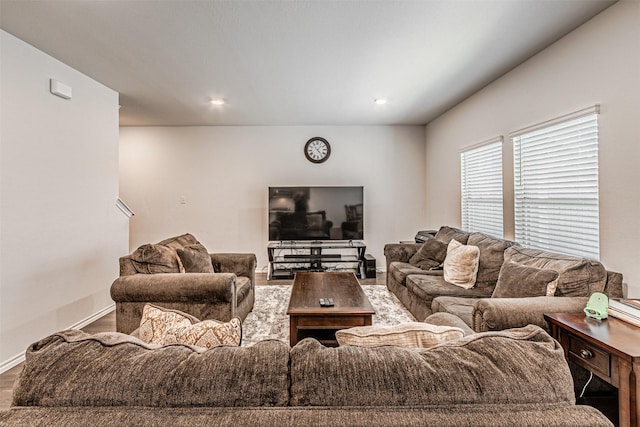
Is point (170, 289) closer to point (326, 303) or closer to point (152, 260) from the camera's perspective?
point (152, 260)

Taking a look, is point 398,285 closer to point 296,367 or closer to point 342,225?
point 342,225

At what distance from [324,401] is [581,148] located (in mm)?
2824

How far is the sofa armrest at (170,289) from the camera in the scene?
8.60 ft

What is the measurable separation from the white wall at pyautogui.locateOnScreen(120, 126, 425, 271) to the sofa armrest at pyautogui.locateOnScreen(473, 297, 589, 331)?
12.8ft

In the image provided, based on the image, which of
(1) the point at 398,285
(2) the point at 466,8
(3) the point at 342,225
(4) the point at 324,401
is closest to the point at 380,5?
(2) the point at 466,8

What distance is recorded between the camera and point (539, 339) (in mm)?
882

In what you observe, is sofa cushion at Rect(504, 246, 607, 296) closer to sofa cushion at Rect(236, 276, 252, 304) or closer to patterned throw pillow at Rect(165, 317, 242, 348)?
patterned throw pillow at Rect(165, 317, 242, 348)

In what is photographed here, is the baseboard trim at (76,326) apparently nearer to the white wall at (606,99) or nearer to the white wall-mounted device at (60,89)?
the white wall-mounted device at (60,89)

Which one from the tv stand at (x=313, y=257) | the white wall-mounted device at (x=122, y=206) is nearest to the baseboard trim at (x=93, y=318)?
Answer: the white wall-mounted device at (x=122, y=206)

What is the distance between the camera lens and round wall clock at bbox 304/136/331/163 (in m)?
5.71

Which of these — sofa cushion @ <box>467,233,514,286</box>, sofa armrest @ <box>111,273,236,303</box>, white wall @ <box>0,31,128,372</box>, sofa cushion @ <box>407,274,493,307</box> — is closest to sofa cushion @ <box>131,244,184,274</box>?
sofa armrest @ <box>111,273,236,303</box>

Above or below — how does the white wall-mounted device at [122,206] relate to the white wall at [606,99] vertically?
below

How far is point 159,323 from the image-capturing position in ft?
4.08

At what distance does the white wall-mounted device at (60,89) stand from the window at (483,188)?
4444 millimetres
